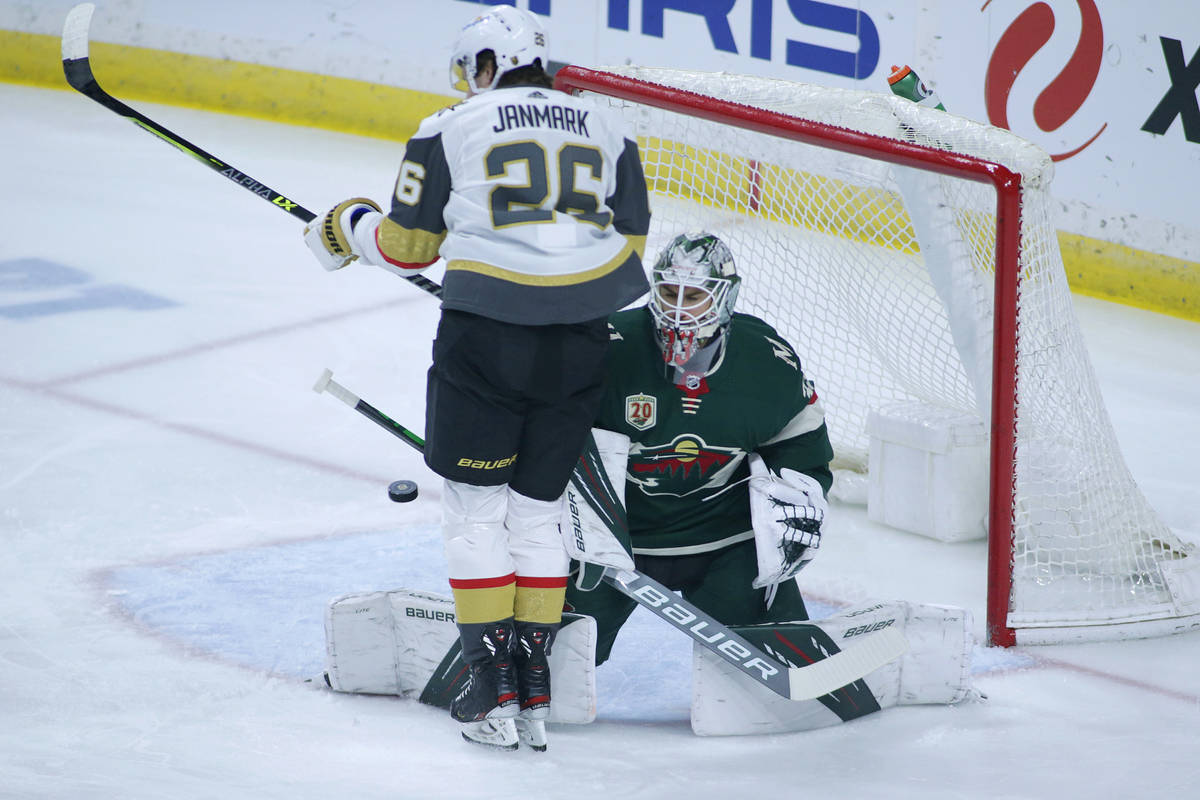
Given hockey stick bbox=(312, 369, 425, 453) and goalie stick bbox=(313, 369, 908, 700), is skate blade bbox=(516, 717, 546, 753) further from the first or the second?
hockey stick bbox=(312, 369, 425, 453)

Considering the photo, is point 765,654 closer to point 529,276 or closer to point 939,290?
point 529,276

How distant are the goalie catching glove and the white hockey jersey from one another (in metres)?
0.42

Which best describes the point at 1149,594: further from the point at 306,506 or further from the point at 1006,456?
the point at 306,506

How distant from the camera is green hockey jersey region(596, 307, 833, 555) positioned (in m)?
2.44

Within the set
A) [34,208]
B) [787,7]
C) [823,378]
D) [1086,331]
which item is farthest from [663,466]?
[34,208]

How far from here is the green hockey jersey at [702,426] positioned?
244cm

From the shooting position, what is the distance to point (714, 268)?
2334 mm

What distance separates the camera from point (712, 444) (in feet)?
8.11

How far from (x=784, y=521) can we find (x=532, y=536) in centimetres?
42

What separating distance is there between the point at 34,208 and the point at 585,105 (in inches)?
151

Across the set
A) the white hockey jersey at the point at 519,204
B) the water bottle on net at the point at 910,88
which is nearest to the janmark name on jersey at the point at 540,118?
the white hockey jersey at the point at 519,204

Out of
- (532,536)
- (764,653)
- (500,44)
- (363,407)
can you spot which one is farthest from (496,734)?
(500,44)

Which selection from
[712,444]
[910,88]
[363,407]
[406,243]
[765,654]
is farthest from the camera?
[910,88]

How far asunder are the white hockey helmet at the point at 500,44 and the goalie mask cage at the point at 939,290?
2.33ft
